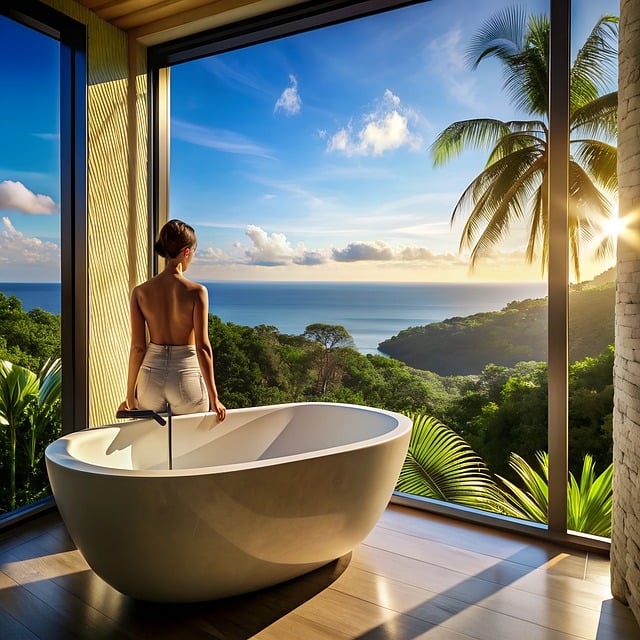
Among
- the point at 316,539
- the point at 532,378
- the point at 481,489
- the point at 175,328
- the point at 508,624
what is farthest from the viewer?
the point at 532,378

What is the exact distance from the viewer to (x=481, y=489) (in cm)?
366

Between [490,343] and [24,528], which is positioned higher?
[490,343]

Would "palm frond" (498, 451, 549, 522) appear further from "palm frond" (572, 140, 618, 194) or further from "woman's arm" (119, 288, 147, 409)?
"woman's arm" (119, 288, 147, 409)

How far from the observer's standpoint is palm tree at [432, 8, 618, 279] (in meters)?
3.20

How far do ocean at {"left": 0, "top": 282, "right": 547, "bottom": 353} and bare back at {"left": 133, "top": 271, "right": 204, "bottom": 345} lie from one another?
98cm

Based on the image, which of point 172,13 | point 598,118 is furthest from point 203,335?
point 598,118

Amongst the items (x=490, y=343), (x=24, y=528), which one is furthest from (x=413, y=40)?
(x=24, y=528)

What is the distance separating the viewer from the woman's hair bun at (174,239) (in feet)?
9.13

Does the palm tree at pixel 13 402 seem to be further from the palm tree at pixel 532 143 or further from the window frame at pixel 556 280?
the palm tree at pixel 532 143

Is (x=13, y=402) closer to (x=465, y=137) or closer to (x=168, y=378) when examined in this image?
(x=168, y=378)

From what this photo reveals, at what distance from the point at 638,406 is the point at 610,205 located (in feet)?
5.54

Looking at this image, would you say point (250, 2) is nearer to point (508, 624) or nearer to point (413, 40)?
point (413, 40)

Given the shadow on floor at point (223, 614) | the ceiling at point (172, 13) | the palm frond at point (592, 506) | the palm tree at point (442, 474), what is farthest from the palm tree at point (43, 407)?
the palm frond at point (592, 506)

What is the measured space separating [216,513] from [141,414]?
76cm
